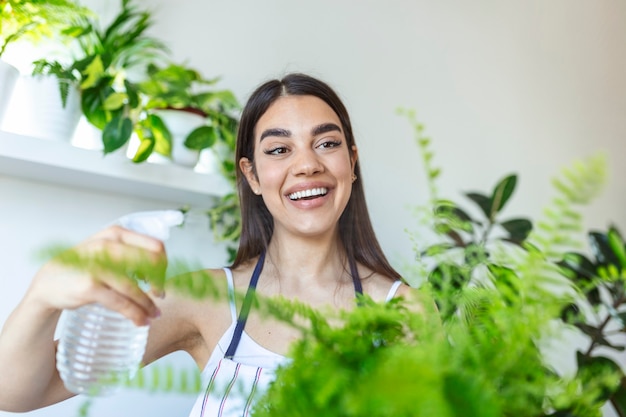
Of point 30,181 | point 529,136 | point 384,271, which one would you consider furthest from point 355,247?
point 529,136

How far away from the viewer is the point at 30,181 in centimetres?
147

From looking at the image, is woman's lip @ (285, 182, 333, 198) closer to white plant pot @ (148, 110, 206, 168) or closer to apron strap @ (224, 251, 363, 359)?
apron strap @ (224, 251, 363, 359)

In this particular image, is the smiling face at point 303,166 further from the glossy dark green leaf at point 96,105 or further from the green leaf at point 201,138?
the glossy dark green leaf at point 96,105

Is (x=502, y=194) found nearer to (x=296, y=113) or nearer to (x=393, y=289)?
(x=393, y=289)

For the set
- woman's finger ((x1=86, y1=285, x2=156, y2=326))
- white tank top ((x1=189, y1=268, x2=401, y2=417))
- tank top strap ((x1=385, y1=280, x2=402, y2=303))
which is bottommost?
white tank top ((x1=189, y1=268, x2=401, y2=417))

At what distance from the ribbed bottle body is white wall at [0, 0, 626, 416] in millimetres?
956

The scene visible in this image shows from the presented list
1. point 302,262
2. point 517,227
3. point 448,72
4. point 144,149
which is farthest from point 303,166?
point 448,72

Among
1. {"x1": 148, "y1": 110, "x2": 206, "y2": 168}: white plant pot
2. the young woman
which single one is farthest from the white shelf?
the young woman

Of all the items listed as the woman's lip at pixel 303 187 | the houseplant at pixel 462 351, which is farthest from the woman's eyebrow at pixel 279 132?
the houseplant at pixel 462 351

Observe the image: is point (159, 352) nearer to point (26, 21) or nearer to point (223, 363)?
point (223, 363)

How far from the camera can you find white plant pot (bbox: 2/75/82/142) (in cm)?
132

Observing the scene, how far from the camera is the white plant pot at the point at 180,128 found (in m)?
1.48

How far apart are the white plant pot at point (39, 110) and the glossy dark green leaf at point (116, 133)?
3.5 inches

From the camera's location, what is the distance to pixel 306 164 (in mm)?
1261
